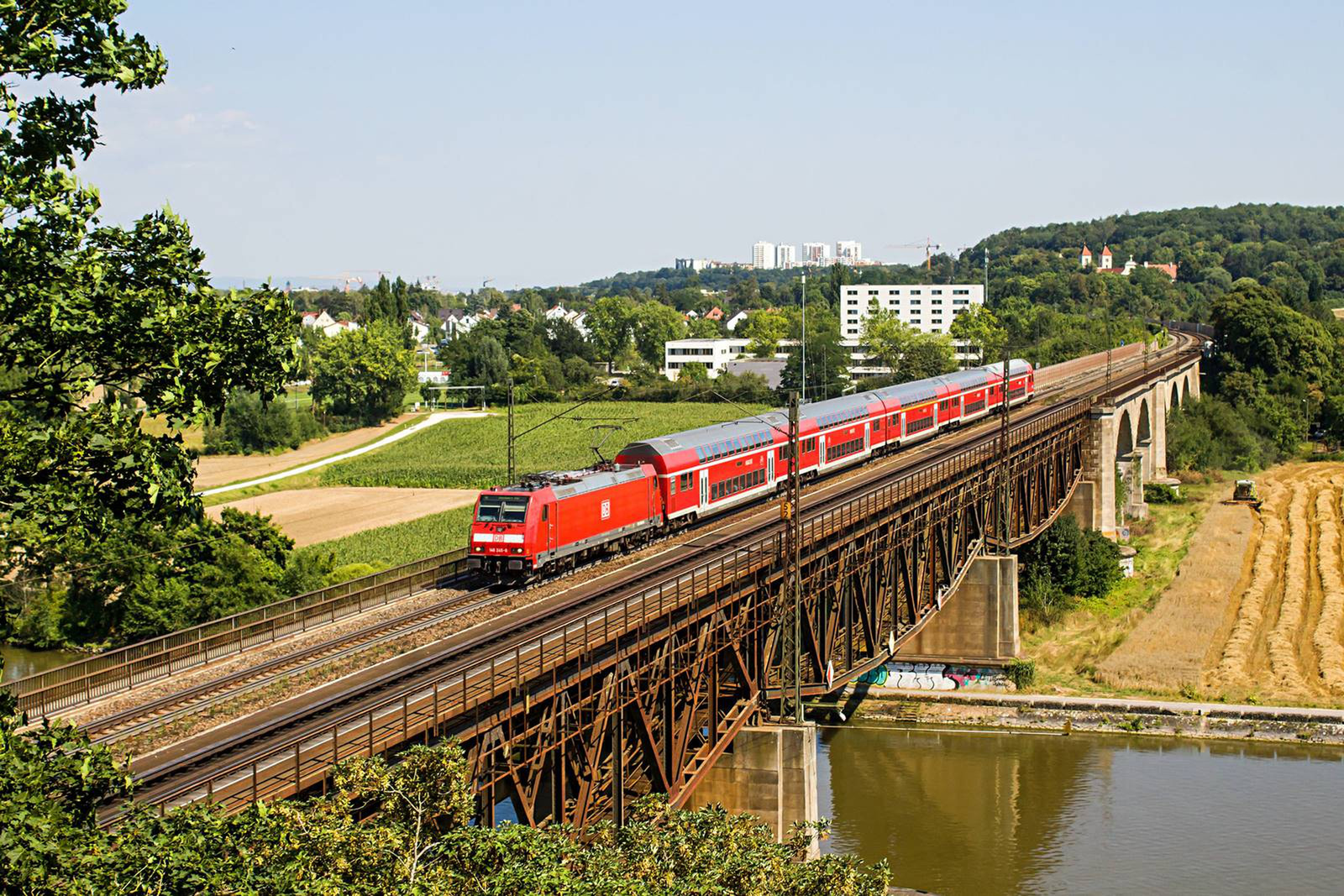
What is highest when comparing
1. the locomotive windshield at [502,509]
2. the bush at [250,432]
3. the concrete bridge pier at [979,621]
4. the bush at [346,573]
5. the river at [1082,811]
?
the locomotive windshield at [502,509]

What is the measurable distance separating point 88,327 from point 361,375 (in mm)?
132902

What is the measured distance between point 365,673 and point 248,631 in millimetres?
5950

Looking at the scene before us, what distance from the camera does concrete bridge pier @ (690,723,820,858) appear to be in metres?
36.3

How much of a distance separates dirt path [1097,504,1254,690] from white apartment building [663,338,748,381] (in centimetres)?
10583

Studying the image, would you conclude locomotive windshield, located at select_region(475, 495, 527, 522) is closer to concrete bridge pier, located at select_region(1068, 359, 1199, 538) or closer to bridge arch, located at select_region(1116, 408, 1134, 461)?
concrete bridge pier, located at select_region(1068, 359, 1199, 538)

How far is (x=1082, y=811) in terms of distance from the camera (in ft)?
156

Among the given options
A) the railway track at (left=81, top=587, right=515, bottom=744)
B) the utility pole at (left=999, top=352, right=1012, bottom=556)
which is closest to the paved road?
the utility pole at (left=999, top=352, right=1012, bottom=556)

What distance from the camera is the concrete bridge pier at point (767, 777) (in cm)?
3628

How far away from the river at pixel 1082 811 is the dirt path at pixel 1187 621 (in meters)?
6.70

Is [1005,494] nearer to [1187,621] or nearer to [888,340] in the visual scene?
[1187,621]

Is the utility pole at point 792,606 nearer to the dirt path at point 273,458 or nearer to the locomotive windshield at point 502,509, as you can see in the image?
the locomotive windshield at point 502,509

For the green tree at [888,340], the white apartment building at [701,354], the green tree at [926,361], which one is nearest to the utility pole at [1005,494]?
the green tree at [926,361]

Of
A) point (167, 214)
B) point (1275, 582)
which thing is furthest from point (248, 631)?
point (1275, 582)

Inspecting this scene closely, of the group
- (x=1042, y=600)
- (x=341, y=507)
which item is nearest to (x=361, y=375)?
(x=341, y=507)
